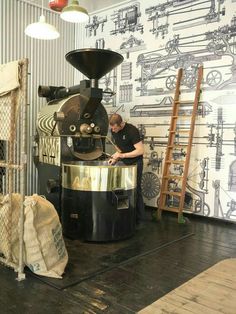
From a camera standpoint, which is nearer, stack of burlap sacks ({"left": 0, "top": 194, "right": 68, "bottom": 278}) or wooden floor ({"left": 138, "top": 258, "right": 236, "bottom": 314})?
wooden floor ({"left": 138, "top": 258, "right": 236, "bottom": 314})

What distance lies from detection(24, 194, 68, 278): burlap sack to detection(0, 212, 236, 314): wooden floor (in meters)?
0.15

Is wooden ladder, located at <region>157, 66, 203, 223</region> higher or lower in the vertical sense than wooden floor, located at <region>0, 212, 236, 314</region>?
higher

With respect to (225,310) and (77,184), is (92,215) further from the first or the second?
(225,310)

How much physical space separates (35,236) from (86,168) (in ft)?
3.57

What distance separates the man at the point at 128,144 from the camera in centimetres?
439

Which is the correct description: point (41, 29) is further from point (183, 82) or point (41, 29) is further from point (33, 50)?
point (183, 82)

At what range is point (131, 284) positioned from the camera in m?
2.69

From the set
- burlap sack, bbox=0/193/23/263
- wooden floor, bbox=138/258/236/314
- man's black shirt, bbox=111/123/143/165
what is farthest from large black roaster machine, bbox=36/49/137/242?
wooden floor, bbox=138/258/236/314

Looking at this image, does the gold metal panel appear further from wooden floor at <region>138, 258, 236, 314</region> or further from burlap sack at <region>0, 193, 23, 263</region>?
wooden floor at <region>138, 258, 236, 314</region>

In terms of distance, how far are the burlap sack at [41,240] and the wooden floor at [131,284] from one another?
0.15m

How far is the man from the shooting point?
4.39 meters

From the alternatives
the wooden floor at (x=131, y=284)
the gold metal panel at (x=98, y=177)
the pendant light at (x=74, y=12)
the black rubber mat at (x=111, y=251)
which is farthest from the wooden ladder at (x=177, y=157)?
the pendant light at (x=74, y=12)

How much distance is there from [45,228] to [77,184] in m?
0.94

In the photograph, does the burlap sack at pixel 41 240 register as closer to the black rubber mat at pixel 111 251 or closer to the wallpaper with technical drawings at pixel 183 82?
the black rubber mat at pixel 111 251
